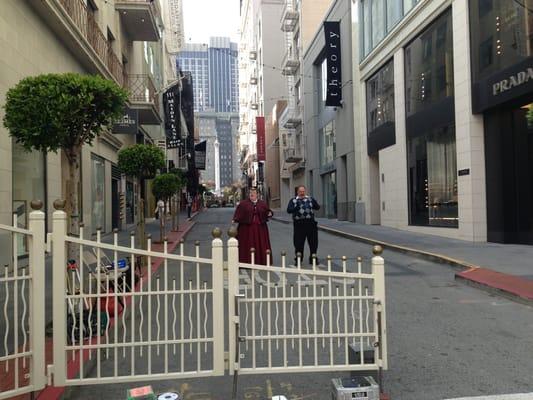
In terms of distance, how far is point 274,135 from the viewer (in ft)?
190

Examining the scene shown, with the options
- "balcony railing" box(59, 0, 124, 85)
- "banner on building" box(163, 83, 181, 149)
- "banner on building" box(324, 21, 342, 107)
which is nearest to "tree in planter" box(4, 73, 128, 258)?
"balcony railing" box(59, 0, 124, 85)

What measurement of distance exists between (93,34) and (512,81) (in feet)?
41.9

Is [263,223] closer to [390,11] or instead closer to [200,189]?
[390,11]

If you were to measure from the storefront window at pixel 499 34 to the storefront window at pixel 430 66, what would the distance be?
1.49 m

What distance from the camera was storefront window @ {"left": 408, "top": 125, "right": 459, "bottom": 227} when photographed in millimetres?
16125

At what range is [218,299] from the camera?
3.87 meters

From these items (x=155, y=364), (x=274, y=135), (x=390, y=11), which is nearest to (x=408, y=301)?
(x=155, y=364)

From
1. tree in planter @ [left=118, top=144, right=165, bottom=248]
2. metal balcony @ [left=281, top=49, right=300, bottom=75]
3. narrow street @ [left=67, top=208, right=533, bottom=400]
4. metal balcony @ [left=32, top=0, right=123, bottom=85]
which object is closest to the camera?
narrow street @ [left=67, top=208, right=533, bottom=400]

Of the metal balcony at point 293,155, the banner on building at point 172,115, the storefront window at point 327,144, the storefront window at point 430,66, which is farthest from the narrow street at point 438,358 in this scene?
the metal balcony at point 293,155

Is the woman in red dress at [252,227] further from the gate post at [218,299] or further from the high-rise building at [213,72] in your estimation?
the high-rise building at [213,72]

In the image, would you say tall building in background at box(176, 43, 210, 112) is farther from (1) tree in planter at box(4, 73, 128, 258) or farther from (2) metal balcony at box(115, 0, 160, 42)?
(1) tree in planter at box(4, 73, 128, 258)

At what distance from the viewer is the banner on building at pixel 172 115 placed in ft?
106

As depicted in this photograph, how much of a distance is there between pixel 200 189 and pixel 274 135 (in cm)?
1654

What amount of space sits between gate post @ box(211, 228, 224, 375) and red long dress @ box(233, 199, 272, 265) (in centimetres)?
543
